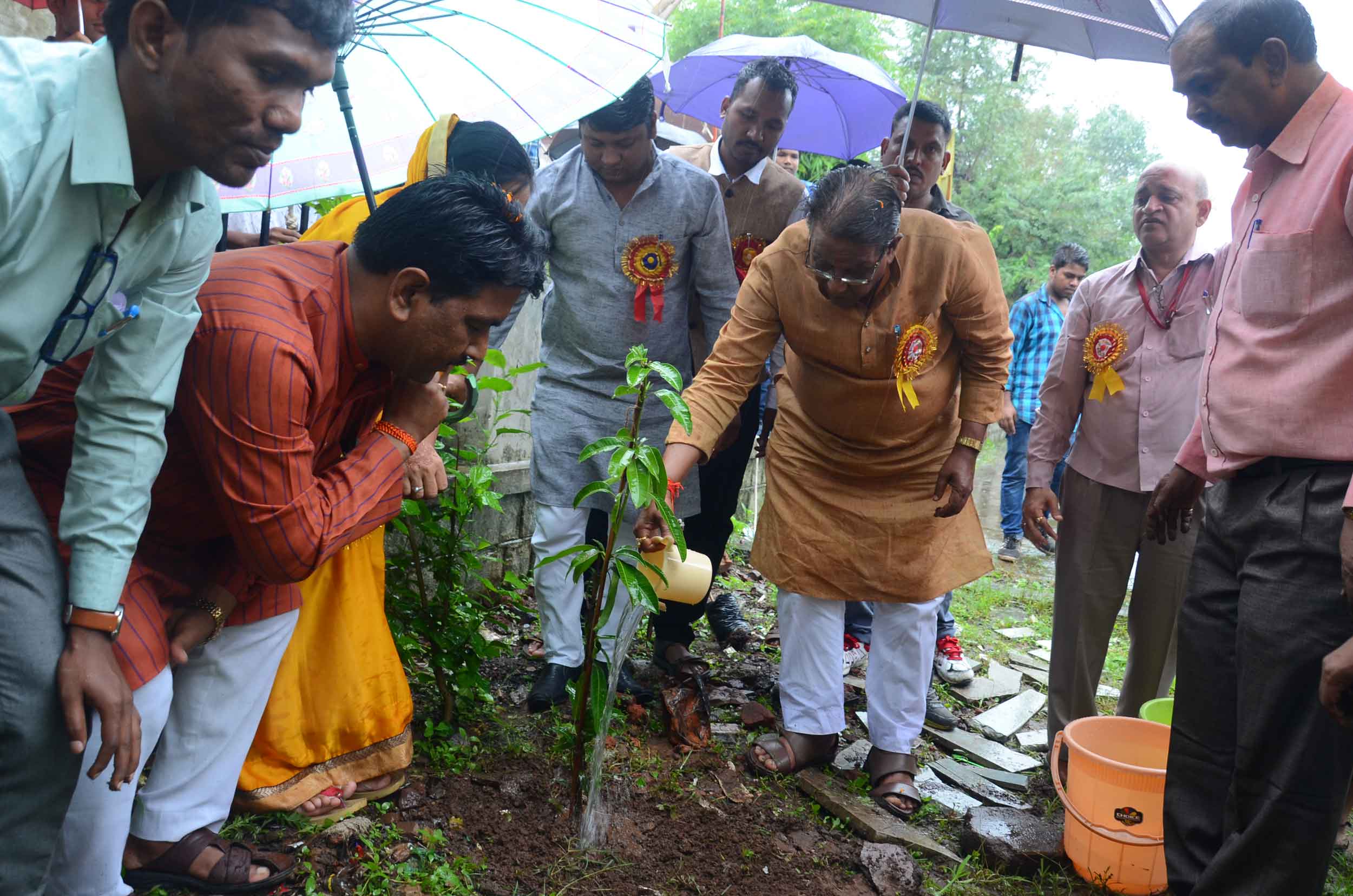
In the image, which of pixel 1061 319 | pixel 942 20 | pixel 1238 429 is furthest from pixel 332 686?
pixel 1061 319

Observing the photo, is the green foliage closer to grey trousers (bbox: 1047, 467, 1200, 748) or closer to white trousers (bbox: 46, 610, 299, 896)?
white trousers (bbox: 46, 610, 299, 896)

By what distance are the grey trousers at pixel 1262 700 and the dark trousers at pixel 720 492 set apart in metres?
2.04

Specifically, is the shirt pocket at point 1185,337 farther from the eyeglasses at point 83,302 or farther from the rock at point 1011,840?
the eyeglasses at point 83,302

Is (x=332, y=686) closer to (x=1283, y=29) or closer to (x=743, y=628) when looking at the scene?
(x=743, y=628)

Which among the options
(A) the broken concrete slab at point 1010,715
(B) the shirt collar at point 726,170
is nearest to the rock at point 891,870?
(A) the broken concrete slab at point 1010,715

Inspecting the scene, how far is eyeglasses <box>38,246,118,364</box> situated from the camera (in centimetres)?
165

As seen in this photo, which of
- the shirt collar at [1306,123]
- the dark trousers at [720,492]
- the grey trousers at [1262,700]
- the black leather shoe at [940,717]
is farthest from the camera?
the dark trousers at [720,492]

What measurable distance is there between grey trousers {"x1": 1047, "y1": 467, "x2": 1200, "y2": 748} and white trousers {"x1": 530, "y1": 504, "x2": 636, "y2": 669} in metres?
1.66

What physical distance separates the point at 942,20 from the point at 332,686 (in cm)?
372

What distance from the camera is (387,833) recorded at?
8.71 feet

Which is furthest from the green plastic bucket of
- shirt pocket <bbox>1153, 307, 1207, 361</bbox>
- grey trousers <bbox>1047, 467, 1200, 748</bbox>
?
shirt pocket <bbox>1153, 307, 1207, 361</bbox>

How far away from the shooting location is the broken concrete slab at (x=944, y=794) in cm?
343

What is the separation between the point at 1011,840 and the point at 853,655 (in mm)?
1740

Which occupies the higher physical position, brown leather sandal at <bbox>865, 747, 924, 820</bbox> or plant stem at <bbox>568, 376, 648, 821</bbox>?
plant stem at <bbox>568, 376, 648, 821</bbox>
